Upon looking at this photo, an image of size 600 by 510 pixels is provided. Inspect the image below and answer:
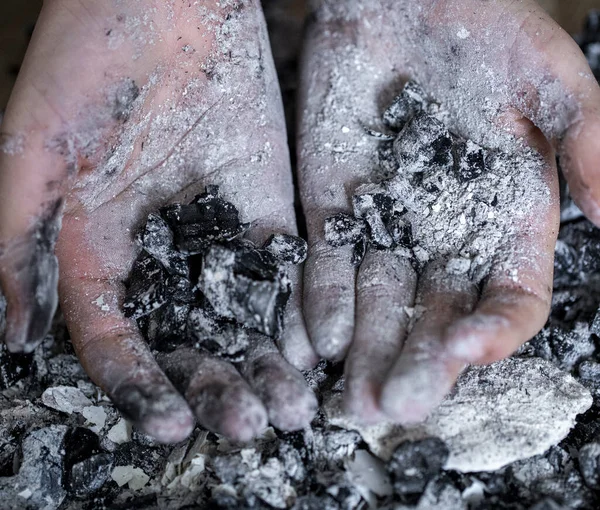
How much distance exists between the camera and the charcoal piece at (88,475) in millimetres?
1935

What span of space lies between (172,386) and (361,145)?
129cm

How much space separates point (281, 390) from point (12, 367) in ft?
4.05

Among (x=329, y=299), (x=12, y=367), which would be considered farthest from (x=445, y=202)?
(x=12, y=367)

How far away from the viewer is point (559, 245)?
262 cm

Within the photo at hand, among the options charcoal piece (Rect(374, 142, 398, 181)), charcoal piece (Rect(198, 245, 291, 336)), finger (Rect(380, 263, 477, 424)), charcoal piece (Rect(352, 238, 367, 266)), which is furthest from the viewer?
charcoal piece (Rect(374, 142, 398, 181))

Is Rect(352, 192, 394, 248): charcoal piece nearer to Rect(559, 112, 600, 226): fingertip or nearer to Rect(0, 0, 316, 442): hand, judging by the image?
Rect(0, 0, 316, 442): hand

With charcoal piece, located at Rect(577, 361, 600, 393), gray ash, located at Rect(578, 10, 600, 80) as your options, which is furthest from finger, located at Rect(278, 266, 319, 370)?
gray ash, located at Rect(578, 10, 600, 80)

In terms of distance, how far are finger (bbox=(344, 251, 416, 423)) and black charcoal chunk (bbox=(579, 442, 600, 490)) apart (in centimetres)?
68

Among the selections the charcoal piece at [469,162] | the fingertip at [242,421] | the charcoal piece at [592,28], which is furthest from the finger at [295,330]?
the charcoal piece at [592,28]

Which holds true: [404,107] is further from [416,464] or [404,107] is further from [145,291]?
[416,464]

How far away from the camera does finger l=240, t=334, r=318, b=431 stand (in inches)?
68.4

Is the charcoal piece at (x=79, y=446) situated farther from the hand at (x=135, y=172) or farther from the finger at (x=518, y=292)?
the finger at (x=518, y=292)

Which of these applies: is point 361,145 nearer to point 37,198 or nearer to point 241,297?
point 241,297

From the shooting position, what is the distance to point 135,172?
7.59 feet
